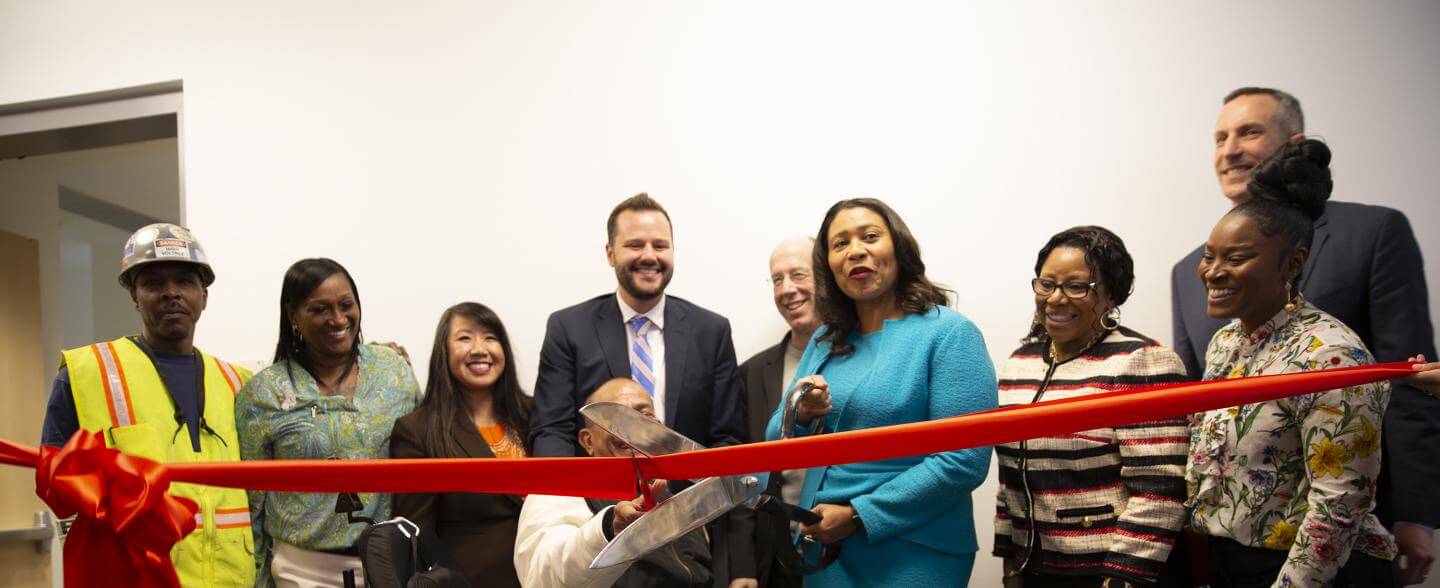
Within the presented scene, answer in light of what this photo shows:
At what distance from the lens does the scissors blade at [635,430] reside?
1.42 m

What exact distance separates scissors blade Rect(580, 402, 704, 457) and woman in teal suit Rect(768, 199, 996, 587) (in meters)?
0.52

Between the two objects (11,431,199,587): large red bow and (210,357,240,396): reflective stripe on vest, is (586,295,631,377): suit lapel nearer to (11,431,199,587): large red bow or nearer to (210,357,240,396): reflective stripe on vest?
(210,357,240,396): reflective stripe on vest

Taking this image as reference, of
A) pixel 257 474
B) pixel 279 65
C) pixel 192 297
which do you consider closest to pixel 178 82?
pixel 279 65

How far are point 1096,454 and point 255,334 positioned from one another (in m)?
3.36

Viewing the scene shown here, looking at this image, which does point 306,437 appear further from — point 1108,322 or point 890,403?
point 1108,322

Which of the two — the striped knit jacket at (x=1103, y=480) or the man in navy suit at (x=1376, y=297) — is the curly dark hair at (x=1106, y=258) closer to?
the striped knit jacket at (x=1103, y=480)

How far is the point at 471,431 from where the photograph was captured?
8.68 ft

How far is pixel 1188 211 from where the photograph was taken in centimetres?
300

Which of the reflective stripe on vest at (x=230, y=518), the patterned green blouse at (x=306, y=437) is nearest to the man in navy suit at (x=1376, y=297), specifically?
the patterned green blouse at (x=306, y=437)

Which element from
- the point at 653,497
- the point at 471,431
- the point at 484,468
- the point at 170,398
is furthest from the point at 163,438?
the point at 653,497

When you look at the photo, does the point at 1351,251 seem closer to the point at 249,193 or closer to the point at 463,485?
the point at 463,485

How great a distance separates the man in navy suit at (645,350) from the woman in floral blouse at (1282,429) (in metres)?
1.30

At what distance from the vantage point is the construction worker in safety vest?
2.53 meters

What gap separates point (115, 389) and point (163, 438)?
187 mm
